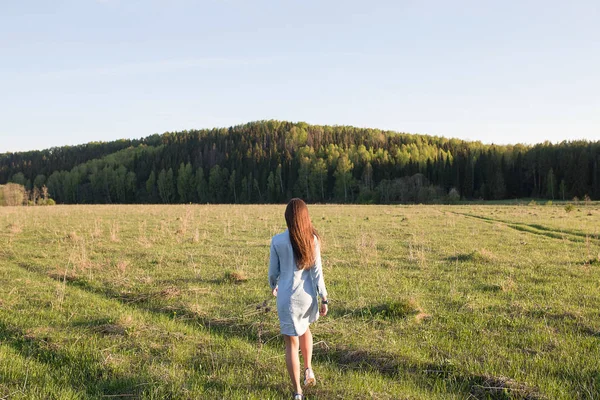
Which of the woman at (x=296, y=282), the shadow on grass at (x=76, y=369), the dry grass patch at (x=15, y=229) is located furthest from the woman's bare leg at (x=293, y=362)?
the dry grass patch at (x=15, y=229)

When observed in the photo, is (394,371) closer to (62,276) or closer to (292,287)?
(292,287)

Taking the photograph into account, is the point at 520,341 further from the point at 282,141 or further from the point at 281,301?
the point at 282,141

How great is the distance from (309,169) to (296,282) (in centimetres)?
10634

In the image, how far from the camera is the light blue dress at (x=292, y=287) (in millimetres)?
5055

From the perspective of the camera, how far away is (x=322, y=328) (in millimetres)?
7441

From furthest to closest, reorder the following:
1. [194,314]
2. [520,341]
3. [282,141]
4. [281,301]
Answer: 1. [282,141]
2. [194,314]
3. [520,341]
4. [281,301]

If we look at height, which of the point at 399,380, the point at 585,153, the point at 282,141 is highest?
the point at 282,141

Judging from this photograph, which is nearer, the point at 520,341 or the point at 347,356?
the point at 347,356

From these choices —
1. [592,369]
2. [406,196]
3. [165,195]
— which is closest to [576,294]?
[592,369]

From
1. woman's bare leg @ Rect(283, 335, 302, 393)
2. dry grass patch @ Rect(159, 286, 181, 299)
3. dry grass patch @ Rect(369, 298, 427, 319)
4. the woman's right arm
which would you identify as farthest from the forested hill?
woman's bare leg @ Rect(283, 335, 302, 393)

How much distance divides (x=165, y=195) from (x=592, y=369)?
12612 centimetres

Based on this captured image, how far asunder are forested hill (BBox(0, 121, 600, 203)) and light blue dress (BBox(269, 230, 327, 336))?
7504 cm

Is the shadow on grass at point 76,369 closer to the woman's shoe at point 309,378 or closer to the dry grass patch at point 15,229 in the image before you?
the woman's shoe at point 309,378

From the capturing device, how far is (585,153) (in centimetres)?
8700
